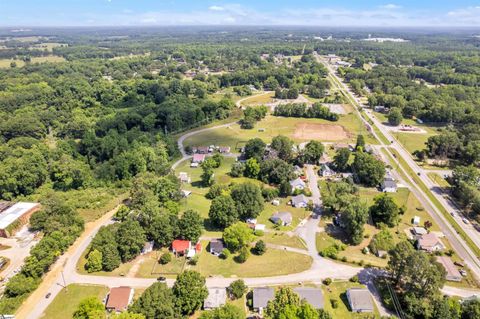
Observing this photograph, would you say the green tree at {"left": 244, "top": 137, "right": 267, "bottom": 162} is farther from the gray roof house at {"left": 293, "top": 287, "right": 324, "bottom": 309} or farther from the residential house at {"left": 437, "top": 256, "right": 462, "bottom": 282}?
the residential house at {"left": 437, "top": 256, "right": 462, "bottom": 282}

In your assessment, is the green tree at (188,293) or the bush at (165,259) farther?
the bush at (165,259)

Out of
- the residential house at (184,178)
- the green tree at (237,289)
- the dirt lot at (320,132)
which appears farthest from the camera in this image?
the dirt lot at (320,132)

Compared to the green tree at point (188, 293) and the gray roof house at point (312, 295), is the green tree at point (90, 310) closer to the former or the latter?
the green tree at point (188, 293)

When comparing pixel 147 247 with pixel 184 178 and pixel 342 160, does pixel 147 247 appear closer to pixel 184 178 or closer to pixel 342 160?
pixel 184 178

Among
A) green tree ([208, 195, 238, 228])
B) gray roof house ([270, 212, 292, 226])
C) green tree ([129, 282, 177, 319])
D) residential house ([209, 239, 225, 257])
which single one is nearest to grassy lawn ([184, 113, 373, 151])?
gray roof house ([270, 212, 292, 226])

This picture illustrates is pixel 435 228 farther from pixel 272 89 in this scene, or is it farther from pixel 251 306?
pixel 272 89

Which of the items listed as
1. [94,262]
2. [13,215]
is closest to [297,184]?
[94,262]

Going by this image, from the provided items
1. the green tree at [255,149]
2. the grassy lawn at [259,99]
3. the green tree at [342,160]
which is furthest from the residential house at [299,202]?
the grassy lawn at [259,99]
